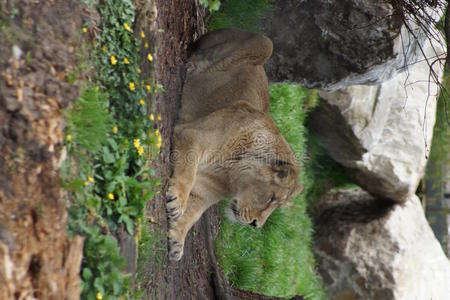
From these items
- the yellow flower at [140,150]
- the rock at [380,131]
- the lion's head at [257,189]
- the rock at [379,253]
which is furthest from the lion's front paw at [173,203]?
the rock at [379,253]

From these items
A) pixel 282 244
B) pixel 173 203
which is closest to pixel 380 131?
pixel 282 244

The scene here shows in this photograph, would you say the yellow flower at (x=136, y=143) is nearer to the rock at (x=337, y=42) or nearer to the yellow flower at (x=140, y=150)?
the yellow flower at (x=140, y=150)

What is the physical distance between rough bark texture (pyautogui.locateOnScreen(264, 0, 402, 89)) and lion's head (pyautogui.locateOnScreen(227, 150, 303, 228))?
2.21 meters

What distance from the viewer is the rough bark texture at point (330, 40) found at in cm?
719

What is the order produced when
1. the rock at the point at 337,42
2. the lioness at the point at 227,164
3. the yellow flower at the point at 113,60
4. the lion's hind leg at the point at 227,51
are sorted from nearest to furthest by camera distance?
the yellow flower at the point at 113,60, the lioness at the point at 227,164, the lion's hind leg at the point at 227,51, the rock at the point at 337,42

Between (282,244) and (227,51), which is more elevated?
(227,51)

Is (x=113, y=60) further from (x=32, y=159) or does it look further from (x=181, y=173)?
(x=181, y=173)

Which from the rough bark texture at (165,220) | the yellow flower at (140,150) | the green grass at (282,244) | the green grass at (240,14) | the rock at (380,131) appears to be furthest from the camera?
the rock at (380,131)

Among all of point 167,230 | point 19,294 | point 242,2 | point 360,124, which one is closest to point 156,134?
point 167,230

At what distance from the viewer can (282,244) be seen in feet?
32.0

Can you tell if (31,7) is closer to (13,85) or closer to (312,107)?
(13,85)

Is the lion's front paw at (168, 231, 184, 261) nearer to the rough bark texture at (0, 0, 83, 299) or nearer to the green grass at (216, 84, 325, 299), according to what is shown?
the rough bark texture at (0, 0, 83, 299)

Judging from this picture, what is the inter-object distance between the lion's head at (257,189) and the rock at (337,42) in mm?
2092

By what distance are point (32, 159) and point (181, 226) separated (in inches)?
99.1
